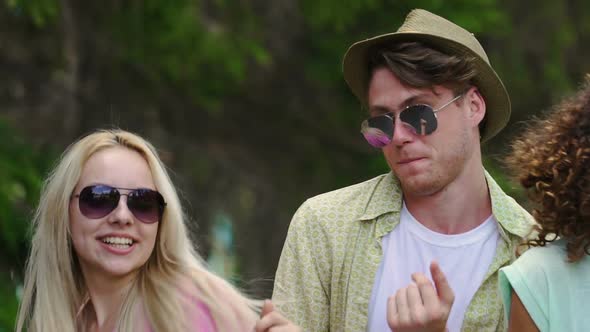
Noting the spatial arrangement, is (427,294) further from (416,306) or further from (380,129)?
(380,129)

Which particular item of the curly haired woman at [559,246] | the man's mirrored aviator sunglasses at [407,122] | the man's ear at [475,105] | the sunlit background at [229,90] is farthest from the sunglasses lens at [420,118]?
the sunlit background at [229,90]

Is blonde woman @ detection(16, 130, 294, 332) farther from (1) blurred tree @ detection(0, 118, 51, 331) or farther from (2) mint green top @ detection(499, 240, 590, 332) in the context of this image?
(1) blurred tree @ detection(0, 118, 51, 331)

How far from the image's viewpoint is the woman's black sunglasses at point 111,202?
144 inches

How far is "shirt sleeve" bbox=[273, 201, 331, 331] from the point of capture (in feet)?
11.3

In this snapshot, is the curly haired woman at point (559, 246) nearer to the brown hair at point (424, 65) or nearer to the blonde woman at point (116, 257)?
the brown hair at point (424, 65)

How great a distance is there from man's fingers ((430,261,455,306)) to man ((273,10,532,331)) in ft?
1.35

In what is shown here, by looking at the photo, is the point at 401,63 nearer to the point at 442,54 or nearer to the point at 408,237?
the point at 442,54

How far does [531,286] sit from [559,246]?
0.16m

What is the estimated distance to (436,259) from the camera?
3.42 m

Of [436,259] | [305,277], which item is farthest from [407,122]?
[305,277]

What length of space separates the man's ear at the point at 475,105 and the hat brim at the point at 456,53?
0.08 ft

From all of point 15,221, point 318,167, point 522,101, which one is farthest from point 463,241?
point 522,101

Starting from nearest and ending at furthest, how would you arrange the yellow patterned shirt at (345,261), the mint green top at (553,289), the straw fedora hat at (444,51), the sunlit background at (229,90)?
the mint green top at (553,289), the yellow patterned shirt at (345,261), the straw fedora hat at (444,51), the sunlit background at (229,90)

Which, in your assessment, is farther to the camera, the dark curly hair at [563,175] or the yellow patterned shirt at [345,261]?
the yellow patterned shirt at [345,261]
